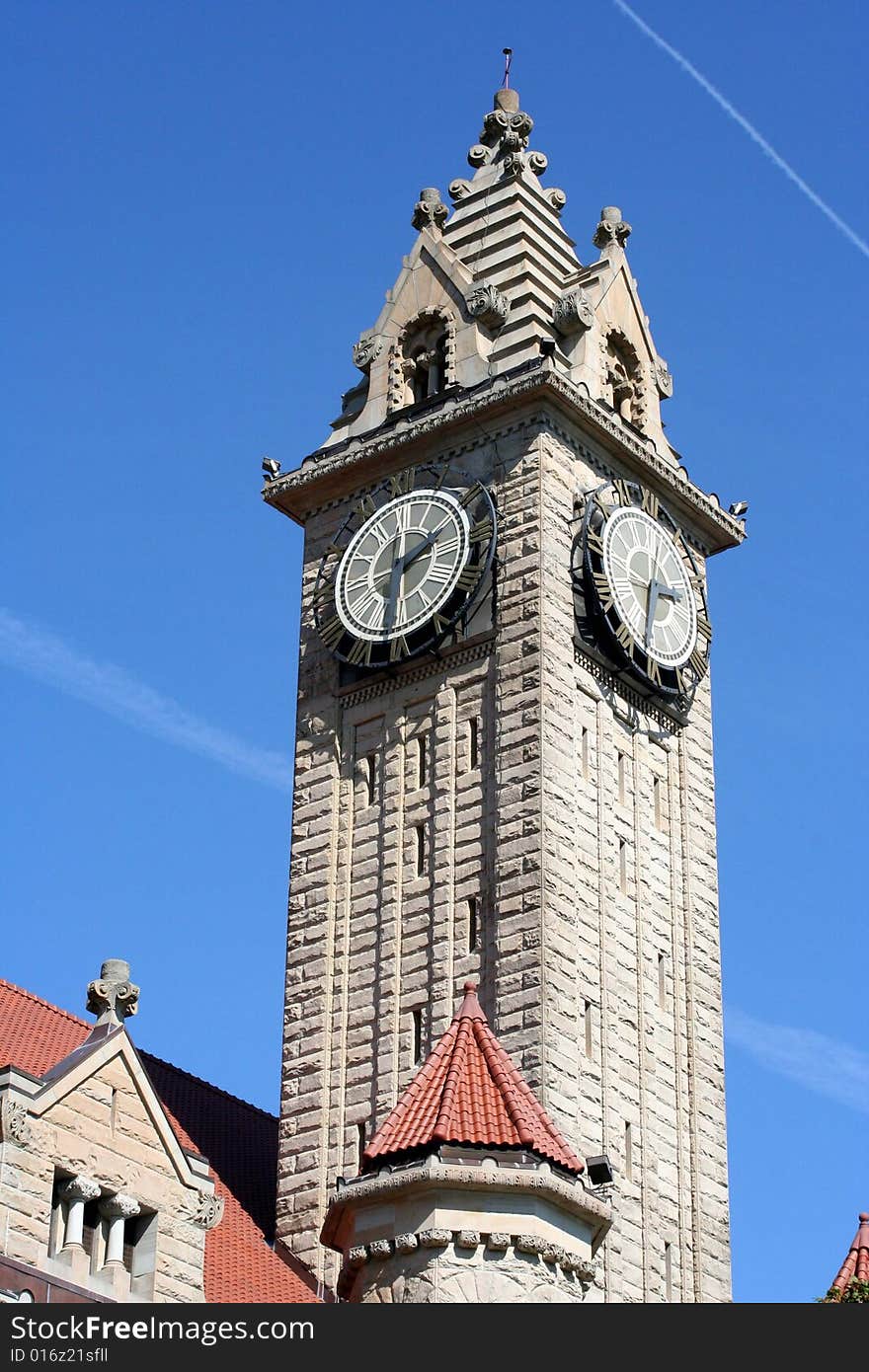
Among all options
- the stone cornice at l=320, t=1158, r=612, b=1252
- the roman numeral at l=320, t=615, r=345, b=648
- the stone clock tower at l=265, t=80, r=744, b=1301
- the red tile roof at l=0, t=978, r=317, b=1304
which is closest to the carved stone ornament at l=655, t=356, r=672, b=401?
the stone clock tower at l=265, t=80, r=744, b=1301

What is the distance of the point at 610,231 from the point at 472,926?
14.8 metres

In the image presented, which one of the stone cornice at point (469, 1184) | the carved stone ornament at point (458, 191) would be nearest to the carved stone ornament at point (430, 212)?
the carved stone ornament at point (458, 191)

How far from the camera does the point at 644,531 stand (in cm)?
5016

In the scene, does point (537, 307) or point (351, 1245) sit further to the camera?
point (537, 307)

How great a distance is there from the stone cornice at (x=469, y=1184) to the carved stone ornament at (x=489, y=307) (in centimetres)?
2165

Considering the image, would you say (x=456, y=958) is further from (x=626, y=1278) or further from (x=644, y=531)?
(x=644, y=531)

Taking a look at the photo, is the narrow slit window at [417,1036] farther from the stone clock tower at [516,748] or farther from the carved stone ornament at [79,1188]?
the carved stone ornament at [79,1188]

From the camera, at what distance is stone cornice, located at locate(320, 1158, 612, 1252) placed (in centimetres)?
3250

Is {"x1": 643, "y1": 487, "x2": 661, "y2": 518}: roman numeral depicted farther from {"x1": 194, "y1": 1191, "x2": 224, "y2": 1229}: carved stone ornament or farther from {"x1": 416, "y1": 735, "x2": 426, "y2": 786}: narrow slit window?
{"x1": 194, "y1": 1191, "x2": 224, "y2": 1229}: carved stone ornament

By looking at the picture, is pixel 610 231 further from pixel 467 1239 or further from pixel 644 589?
pixel 467 1239

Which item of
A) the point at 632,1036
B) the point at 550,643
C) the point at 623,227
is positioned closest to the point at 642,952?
the point at 632,1036

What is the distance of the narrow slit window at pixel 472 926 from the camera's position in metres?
45.6

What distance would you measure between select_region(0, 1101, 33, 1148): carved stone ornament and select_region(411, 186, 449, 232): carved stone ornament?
27.2m
